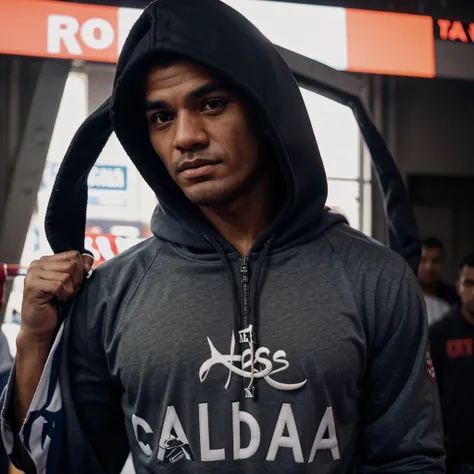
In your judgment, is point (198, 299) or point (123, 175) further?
point (123, 175)

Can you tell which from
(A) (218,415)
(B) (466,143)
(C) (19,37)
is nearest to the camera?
(A) (218,415)

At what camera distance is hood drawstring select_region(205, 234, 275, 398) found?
115 centimetres

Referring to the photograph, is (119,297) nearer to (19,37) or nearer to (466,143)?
(19,37)

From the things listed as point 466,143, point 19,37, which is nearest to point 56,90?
point 19,37

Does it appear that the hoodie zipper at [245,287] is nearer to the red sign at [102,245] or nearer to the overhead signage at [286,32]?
the red sign at [102,245]

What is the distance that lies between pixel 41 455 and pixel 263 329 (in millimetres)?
356

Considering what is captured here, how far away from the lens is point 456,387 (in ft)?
10.3

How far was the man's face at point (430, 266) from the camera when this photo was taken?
394 cm

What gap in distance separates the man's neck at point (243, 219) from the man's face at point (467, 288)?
2153mm

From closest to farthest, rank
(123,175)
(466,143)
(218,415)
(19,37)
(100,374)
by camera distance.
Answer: (218,415)
(100,374)
(123,175)
(19,37)
(466,143)

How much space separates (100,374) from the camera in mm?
1250

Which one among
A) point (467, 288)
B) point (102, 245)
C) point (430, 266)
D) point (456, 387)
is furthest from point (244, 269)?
point (430, 266)

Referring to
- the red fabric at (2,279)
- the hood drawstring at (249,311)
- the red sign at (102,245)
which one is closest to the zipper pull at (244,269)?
the hood drawstring at (249,311)

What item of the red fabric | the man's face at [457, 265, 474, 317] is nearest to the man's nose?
the red fabric
